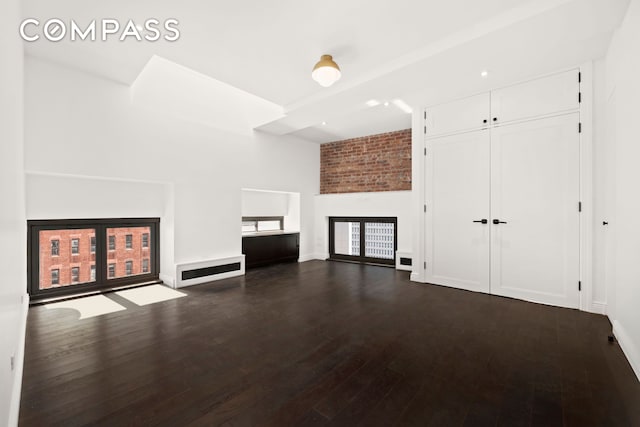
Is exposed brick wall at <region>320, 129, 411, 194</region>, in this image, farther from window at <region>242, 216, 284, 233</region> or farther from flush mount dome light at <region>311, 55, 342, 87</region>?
flush mount dome light at <region>311, 55, 342, 87</region>

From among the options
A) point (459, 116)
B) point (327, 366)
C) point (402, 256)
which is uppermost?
point (459, 116)

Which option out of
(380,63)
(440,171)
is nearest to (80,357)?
(380,63)

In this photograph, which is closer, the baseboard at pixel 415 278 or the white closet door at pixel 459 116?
the white closet door at pixel 459 116

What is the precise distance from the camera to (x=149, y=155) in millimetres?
4051

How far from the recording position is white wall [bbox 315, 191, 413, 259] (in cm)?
564

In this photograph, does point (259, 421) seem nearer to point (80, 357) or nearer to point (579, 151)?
point (80, 357)

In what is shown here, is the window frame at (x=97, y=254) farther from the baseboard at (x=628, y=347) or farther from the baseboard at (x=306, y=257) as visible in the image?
the baseboard at (x=628, y=347)

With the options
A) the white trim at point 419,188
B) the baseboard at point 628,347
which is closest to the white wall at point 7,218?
the baseboard at point 628,347

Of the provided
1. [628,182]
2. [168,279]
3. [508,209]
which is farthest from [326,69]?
[168,279]

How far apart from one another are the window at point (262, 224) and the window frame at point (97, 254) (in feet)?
5.68

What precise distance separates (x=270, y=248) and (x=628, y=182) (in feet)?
17.0

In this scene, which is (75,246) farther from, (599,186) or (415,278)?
(599,186)

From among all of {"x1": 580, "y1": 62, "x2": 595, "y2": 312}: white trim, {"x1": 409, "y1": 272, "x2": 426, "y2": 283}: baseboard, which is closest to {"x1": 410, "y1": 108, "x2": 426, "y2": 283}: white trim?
{"x1": 409, "y1": 272, "x2": 426, "y2": 283}: baseboard

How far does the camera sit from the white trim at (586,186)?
3191 mm
